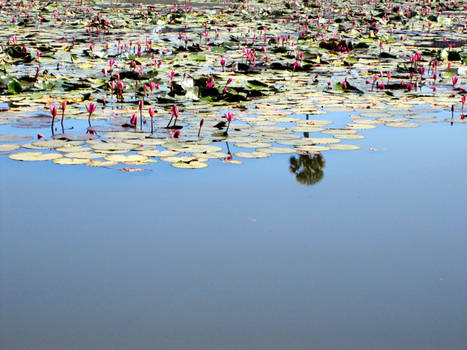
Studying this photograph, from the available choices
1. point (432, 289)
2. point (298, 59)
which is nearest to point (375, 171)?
point (432, 289)

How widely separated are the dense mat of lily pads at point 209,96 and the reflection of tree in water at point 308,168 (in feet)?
0.33

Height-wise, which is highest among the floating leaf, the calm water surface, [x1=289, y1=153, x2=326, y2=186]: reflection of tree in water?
the floating leaf

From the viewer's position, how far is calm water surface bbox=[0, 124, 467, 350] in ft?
6.22

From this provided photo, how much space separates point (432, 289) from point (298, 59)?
5.54 m

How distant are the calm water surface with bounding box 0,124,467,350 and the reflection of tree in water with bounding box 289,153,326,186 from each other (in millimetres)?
45

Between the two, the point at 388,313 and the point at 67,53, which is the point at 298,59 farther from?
the point at 388,313

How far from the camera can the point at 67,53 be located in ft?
26.3

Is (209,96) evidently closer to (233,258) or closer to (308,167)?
(308,167)

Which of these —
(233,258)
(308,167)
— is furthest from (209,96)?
(233,258)

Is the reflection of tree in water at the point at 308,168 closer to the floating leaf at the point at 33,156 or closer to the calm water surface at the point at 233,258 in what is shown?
the calm water surface at the point at 233,258

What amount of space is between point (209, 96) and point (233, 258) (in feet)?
10.0

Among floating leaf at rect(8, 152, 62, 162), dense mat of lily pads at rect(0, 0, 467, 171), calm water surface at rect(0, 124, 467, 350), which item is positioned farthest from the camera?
dense mat of lily pads at rect(0, 0, 467, 171)

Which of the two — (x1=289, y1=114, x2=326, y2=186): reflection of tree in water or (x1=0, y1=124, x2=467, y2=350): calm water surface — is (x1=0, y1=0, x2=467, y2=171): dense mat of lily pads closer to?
(x1=289, y1=114, x2=326, y2=186): reflection of tree in water

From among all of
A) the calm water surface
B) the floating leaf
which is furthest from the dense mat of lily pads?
the calm water surface
